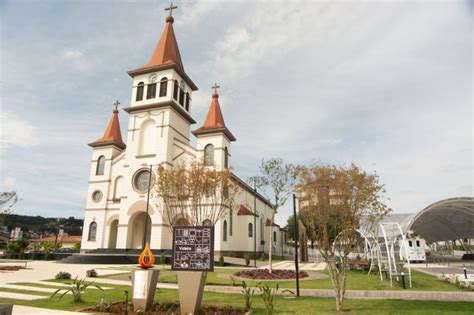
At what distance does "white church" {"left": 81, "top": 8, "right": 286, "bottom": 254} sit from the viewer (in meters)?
33.5

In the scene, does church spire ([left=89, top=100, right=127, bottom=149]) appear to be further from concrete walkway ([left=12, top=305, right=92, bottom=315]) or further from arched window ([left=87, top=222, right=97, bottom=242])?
concrete walkway ([left=12, top=305, right=92, bottom=315])

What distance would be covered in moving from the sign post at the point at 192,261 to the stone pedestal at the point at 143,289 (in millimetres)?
788

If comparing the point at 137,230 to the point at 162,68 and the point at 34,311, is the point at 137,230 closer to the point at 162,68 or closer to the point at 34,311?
the point at 162,68

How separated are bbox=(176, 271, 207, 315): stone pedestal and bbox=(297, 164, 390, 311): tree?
3.91 meters

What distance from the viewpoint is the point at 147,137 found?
36.1m

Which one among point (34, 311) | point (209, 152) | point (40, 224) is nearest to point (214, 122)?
point (209, 152)

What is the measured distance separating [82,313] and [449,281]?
17.1 meters

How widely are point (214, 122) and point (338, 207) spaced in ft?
89.5

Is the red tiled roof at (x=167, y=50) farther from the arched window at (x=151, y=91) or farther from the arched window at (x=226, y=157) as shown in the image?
the arched window at (x=226, y=157)

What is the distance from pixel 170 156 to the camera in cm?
3453

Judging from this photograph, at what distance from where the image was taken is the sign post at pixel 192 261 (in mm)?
8375

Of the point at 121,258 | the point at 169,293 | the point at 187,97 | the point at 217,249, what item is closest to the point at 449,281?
the point at 169,293

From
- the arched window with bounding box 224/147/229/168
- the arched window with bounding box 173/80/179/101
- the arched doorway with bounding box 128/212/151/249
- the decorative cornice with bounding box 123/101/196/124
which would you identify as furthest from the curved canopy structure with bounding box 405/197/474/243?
the arched window with bounding box 173/80/179/101

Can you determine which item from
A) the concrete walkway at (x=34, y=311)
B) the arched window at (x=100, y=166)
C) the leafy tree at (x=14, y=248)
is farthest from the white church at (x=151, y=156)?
the concrete walkway at (x=34, y=311)
